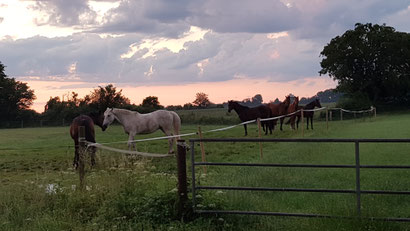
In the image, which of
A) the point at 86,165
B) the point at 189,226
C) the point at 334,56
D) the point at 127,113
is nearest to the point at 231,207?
the point at 189,226

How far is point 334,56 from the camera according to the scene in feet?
171

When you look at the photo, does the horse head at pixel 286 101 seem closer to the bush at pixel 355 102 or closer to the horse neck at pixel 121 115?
the horse neck at pixel 121 115

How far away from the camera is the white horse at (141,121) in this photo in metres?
16.2

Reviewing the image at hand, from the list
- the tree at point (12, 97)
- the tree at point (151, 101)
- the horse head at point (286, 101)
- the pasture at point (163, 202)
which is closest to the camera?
the pasture at point (163, 202)

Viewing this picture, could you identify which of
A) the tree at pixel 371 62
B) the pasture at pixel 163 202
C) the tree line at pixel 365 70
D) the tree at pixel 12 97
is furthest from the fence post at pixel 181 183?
the tree at pixel 12 97

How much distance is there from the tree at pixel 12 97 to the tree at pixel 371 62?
46925mm

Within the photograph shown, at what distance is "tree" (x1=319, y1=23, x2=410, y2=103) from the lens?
50.7 meters

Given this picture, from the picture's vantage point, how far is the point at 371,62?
5169cm

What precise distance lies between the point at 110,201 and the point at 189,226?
1379mm

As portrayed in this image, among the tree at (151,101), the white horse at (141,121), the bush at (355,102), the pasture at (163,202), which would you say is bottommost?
the pasture at (163,202)

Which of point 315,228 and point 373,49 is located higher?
point 373,49

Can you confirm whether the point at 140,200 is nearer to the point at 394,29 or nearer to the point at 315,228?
the point at 315,228

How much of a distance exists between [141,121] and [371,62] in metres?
42.2

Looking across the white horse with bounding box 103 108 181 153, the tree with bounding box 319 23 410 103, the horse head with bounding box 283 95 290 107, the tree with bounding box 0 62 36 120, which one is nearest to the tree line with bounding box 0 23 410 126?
the tree with bounding box 319 23 410 103
